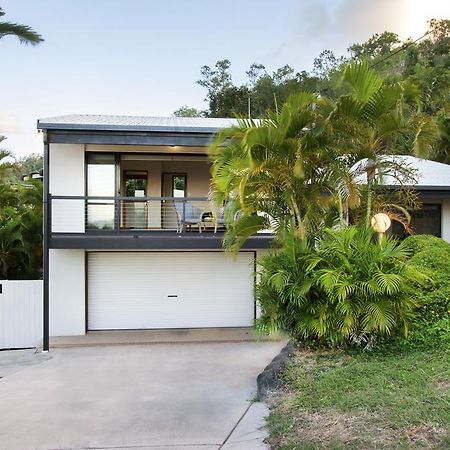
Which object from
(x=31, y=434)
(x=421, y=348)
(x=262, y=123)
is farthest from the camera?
(x=262, y=123)

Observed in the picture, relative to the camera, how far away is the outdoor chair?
12502 millimetres

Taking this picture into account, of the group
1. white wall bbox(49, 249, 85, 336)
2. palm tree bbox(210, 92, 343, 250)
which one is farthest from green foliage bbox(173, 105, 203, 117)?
palm tree bbox(210, 92, 343, 250)

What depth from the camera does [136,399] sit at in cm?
714

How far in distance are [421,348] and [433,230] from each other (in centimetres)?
871

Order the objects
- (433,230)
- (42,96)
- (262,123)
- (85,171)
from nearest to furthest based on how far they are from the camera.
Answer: (262,123), (85,171), (433,230), (42,96)

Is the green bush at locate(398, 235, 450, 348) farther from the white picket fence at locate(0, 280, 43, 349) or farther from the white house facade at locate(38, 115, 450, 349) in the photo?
the white picket fence at locate(0, 280, 43, 349)

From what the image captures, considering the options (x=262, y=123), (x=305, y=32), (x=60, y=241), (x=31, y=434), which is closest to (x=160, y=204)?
(x=60, y=241)

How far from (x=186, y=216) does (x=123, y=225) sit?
2.01m

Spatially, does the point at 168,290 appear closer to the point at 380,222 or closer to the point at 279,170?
the point at 279,170

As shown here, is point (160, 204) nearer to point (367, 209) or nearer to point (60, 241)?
point (60, 241)

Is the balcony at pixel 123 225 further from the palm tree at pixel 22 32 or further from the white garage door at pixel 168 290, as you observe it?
the palm tree at pixel 22 32

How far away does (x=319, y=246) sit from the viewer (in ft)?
23.7

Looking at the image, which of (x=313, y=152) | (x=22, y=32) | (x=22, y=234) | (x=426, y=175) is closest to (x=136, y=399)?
(x=313, y=152)

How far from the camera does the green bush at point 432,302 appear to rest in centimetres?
664
